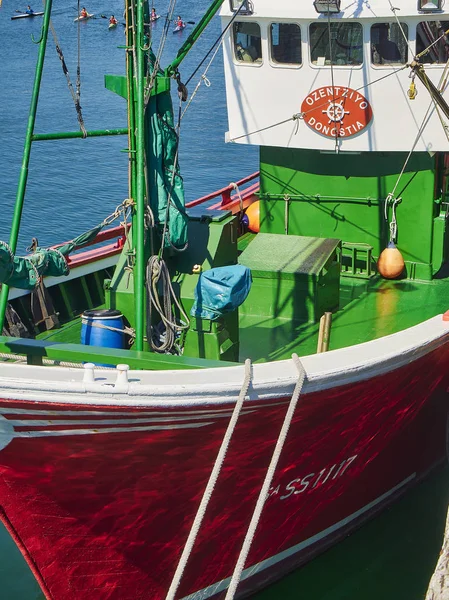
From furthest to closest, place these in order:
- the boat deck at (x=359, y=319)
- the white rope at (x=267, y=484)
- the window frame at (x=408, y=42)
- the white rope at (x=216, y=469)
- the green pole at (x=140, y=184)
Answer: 1. the window frame at (x=408, y=42)
2. the boat deck at (x=359, y=319)
3. the green pole at (x=140, y=184)
4. the white rope at (x=267, y=484)
5. the white rope at (x=216, y=469)

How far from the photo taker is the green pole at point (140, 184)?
8.18m

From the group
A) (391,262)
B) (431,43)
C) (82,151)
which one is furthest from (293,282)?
(82,151)

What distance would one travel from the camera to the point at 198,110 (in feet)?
137

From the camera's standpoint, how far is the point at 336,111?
1178cm

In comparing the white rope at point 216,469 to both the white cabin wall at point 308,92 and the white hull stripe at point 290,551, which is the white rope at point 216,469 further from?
the white cabin wall at point 308,92

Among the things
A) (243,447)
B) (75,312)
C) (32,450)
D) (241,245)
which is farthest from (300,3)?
(32,450)

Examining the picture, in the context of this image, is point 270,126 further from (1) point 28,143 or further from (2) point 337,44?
(1) point 28,143

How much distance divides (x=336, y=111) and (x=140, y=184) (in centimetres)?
422

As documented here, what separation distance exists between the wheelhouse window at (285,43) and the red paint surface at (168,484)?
15.6ft

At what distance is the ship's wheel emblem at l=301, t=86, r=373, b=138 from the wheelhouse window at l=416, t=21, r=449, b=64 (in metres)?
Result: 0.97

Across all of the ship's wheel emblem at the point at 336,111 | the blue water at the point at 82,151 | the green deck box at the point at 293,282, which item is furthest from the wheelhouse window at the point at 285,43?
the blue water at the point at 82,151

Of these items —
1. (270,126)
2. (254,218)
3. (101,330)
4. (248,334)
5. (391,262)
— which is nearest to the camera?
(101,330)

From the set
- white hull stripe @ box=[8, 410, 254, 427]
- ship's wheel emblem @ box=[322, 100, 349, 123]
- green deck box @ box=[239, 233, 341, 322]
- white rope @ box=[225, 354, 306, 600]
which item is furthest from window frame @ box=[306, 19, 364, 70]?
white hull stripe @ box=[8, 410, 254, 427]

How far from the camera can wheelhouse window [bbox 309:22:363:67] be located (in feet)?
37.8
